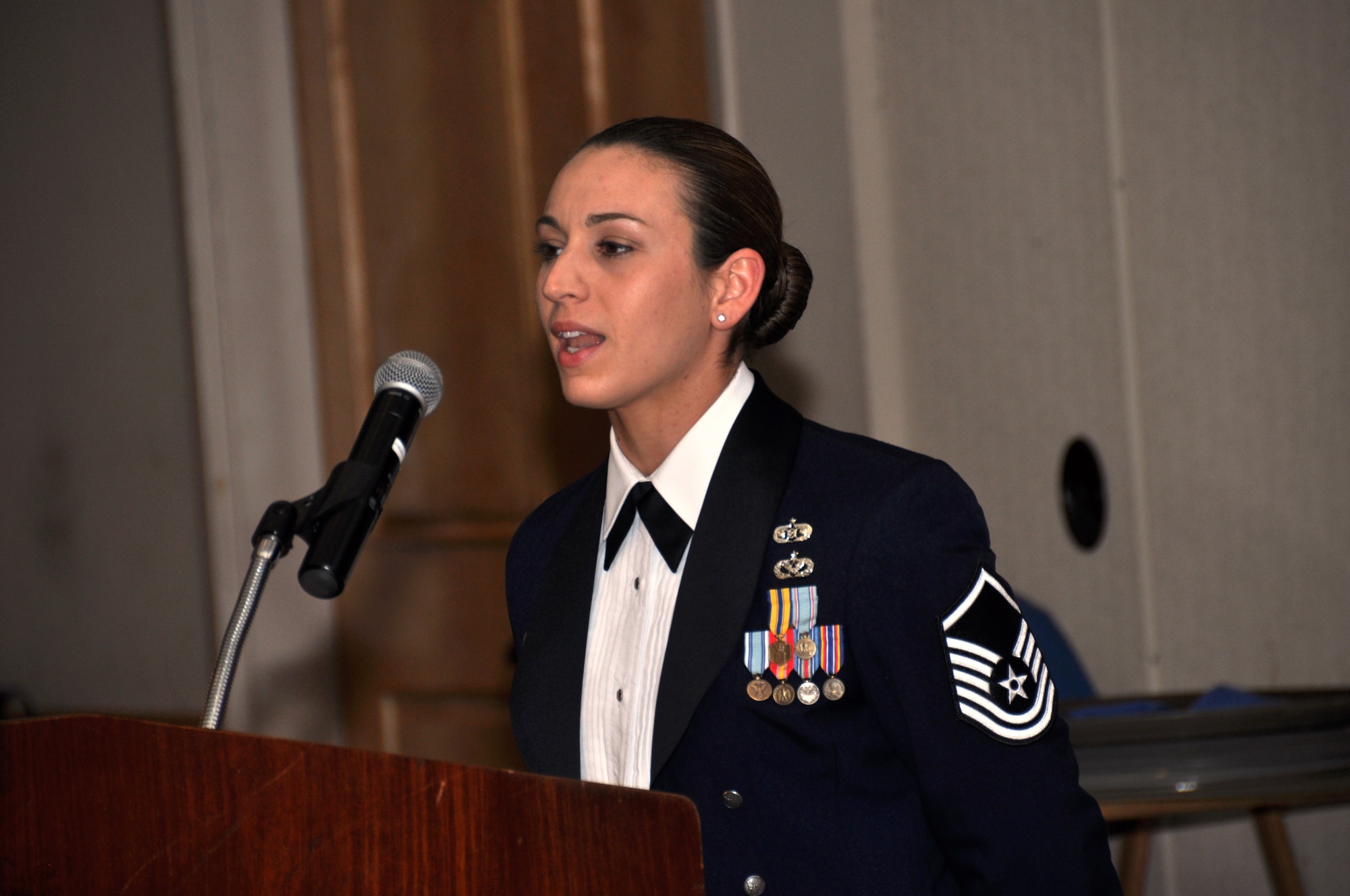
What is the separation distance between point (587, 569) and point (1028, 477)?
1560 mm

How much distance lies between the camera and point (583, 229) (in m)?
1.22

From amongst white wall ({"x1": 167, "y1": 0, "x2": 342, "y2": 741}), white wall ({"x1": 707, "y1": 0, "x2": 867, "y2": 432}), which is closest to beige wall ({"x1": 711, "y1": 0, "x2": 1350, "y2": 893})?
white wall ({"x1": 707, "y1": 0, "x2": 867, "y2": 432})

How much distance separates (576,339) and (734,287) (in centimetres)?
17

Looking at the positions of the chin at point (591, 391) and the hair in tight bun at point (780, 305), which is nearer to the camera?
the chin at point (591, 391)

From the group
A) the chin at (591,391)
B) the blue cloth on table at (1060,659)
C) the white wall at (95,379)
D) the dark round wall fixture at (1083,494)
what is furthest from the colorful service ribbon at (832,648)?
the white wall at (95,379)

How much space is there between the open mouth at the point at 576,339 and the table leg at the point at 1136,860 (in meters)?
1.61

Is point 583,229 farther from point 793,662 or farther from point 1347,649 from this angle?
point 1347,649

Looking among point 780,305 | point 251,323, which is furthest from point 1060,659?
point 251,323

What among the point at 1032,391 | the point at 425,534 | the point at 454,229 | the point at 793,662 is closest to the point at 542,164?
the point at 454,229

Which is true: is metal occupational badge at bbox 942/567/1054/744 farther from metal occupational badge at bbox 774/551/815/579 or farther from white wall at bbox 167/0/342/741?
white wall at bbox 167/0/342/741

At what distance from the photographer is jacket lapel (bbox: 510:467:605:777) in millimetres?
1214

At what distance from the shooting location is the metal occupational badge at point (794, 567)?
1.14 m

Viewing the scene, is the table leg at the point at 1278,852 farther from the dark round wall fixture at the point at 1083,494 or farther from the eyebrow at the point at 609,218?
the eyebrow at the point at 609,218

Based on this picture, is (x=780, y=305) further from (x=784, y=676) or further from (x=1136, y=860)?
(x=1136, y=860)
